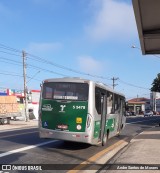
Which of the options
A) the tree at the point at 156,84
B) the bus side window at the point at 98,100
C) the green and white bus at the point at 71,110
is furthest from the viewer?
the tree at the point at 156,84

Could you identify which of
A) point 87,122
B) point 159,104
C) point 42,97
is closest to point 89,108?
point 87,122

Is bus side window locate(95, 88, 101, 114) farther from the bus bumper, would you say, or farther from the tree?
the tree

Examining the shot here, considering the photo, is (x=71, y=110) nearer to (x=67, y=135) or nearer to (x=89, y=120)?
(x=89, y=120)

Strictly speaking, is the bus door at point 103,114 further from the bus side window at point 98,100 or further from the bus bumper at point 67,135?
the bus bumper at point 67,135

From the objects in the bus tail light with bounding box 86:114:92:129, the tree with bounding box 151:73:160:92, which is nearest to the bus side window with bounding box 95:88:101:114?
the bus tail light with bounding box 86:114:92:129

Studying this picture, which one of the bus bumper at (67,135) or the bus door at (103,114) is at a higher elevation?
Answer: the bus door at (103,114)

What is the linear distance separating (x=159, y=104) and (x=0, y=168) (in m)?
136

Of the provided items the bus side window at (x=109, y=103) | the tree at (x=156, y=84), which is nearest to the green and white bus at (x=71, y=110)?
the bus side window at (x=109, y=103)

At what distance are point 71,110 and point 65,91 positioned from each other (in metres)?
0.81

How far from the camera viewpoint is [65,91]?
1498 cm

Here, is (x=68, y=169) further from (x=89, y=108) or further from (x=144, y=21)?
(x=144, y=21)

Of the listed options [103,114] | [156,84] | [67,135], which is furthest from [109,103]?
[156,84]

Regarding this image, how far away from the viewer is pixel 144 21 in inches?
520

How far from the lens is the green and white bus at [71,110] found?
14469mm
